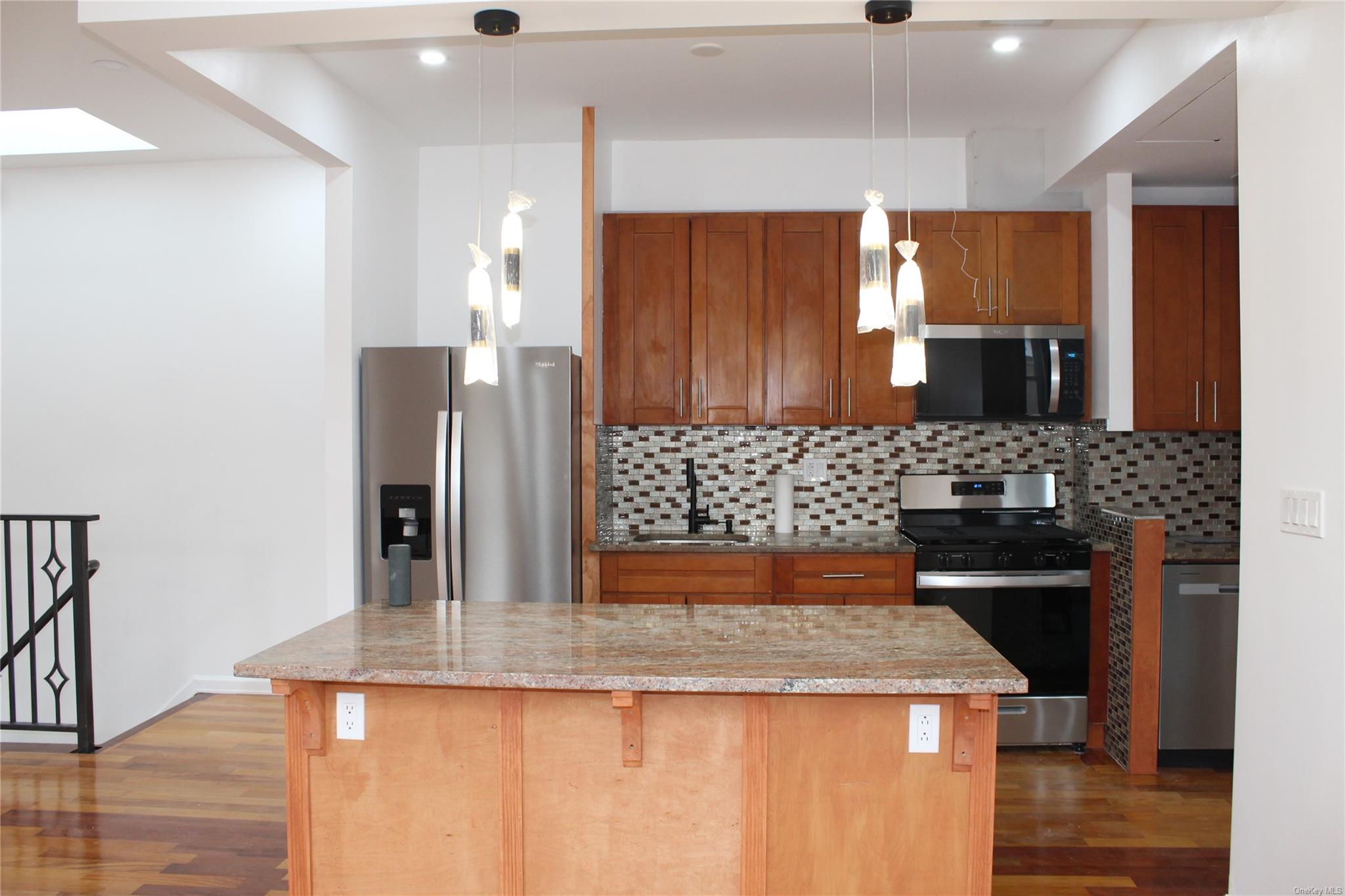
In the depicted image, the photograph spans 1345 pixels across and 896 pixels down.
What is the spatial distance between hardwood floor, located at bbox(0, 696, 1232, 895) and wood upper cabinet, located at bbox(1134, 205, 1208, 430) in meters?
1.54

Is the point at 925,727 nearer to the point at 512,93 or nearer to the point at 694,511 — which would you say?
the point at 694,511

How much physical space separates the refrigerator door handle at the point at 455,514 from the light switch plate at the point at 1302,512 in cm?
277

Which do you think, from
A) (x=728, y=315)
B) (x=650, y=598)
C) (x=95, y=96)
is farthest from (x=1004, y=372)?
(x=95, y=96)

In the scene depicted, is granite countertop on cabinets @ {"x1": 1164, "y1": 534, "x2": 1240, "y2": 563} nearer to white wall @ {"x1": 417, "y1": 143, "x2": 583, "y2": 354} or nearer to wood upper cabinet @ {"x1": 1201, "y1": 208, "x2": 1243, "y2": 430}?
wood upper cabinet @ {"x1": 1201, "y1": 208, "x2": 1243, "y2": 430}

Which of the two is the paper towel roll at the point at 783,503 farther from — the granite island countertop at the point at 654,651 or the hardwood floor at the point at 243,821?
the granite island countertop at the point at 654,651

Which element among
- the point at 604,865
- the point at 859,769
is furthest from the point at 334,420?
the point at 859,769

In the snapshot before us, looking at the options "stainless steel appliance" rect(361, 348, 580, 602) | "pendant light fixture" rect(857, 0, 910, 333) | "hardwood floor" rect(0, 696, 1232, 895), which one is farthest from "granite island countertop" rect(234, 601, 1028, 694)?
"stainless steel appliance" rect(361, 348, 580, 602)

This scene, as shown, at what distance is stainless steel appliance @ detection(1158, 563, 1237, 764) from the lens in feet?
12.0

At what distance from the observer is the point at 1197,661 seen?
3680 millimetres

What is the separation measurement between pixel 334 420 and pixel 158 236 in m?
1.91

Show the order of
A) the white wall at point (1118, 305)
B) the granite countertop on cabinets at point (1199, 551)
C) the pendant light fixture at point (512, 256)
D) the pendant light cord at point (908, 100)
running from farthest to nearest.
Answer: the white wall at point (1118, 305) < the granite countertop on cabinets at point (1199, 551) < the pendant light cord at point (908, 100) < the pendant light fixture at point (512, 256)

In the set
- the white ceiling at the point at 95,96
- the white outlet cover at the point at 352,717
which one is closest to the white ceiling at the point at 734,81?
the white ceiling at the point at 95,96

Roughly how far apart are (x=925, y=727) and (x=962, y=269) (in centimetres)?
261

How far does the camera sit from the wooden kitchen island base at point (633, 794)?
2.18 meters
